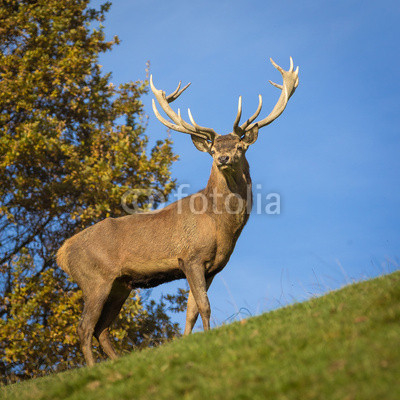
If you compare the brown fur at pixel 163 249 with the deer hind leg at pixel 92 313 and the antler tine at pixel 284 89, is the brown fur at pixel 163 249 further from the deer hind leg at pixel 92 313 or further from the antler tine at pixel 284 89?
the antler tine at pixel 284 89

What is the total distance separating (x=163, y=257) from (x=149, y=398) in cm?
414

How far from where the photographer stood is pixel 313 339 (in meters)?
5.04

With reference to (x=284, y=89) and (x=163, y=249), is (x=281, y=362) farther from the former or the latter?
(x=284, y=89)

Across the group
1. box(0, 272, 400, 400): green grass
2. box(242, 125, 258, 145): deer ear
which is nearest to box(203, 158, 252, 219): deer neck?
box(242, 125, 258, 145): deer ear

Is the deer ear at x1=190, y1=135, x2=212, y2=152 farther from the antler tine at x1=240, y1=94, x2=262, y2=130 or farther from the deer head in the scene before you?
the antler tine at x1=240, y1=94, x2=262, y2=130

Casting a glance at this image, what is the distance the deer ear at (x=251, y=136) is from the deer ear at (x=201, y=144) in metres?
0.63

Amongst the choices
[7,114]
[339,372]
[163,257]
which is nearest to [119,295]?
[163,257]

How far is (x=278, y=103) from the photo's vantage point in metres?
9.72

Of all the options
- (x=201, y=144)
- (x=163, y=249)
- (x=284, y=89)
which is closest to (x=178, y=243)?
(x=163, y=249)

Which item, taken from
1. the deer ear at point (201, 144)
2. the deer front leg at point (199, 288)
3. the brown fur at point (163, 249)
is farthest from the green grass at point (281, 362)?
the deer ear at point (201, 144)

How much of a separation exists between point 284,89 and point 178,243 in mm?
3525

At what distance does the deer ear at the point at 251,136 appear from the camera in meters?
8.97

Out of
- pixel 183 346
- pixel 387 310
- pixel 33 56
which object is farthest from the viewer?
pixel 33 56

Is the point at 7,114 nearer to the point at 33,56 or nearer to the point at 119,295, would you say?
the point at 33,56
